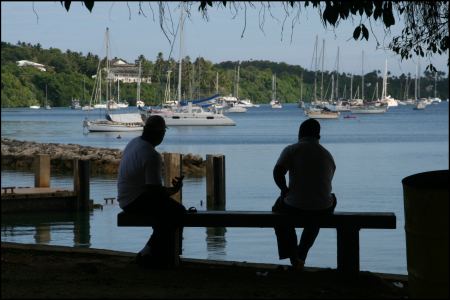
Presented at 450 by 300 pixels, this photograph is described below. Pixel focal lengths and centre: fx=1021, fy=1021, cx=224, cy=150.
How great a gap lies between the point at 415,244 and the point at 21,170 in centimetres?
3463

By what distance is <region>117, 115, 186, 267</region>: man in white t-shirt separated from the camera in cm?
893

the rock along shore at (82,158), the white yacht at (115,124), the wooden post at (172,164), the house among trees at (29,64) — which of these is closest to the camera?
the wooden post at (172,164)

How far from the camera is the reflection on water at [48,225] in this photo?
806 inches

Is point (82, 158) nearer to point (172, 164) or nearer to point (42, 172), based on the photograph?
point (42, 172)

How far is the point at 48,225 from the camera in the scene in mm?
→ 21844

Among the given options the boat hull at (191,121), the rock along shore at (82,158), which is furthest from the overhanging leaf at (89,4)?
the boat hull at (191,121)

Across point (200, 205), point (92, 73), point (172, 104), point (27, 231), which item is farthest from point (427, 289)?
point (92, 73)

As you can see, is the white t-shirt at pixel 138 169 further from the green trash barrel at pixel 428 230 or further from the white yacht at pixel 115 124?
the white yacht at pixel 115 124

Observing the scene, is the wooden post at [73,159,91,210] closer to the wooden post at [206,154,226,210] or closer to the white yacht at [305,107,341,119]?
the wooden post at [206,154,226,210]

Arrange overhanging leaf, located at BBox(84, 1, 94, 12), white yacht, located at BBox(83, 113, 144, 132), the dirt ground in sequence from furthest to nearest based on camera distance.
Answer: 1. white yacht, located at BBox(83, 113, 144, 132)
2. overhanging leaf, located at BBox(84, 1, 94, 12)
3. the dirt ground

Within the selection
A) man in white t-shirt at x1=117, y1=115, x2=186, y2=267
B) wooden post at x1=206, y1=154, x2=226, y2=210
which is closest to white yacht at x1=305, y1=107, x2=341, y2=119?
wooden post at x1=206, y1=154, x2=226, y2=210

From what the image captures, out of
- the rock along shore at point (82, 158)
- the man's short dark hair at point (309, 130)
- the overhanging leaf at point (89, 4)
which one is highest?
the overhanging leaf at point (89, 4)

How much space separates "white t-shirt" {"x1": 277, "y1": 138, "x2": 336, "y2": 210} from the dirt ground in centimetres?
63

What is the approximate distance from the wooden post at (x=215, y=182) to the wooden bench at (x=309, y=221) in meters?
15.4
